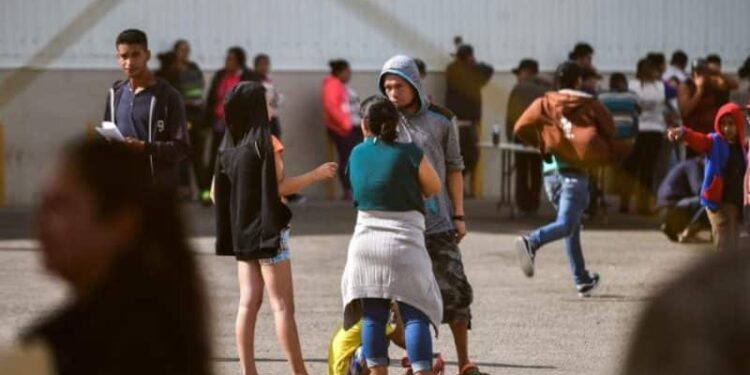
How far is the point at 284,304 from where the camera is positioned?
341 inches

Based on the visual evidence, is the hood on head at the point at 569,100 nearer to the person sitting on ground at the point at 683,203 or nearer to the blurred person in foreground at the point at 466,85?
the person sitting on ground at the point at 683,203

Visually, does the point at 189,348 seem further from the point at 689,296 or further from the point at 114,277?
the point at 689,296

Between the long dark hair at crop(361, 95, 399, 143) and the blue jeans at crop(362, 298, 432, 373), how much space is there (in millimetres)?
659

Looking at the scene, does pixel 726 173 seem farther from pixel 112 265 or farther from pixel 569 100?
pixel 112 265

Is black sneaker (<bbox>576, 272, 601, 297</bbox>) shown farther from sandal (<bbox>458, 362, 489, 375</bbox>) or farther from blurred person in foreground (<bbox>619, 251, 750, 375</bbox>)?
blurred person in foreground (<bbox>619, 251, 750, 375</bbox>)

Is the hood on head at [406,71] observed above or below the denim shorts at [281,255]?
above

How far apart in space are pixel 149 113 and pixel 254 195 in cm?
135

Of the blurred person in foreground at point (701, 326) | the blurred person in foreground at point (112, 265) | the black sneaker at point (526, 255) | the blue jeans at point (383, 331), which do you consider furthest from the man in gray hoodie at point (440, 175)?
the blurred person in foreground at point (701, 326)

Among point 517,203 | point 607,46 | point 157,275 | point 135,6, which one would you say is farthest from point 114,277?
point 607,46

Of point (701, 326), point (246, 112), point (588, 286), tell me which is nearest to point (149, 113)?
point (246, 112)

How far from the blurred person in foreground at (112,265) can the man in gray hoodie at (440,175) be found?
5.66 meters

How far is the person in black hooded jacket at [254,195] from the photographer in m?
8.47

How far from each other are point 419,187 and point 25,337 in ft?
16.8

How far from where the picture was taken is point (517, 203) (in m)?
20.2
